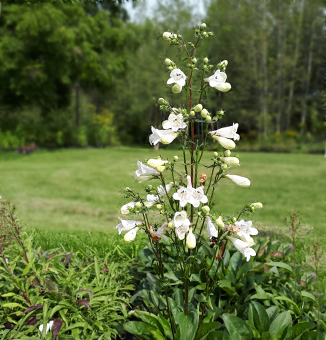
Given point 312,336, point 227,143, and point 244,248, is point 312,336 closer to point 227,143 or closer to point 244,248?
point 244,248

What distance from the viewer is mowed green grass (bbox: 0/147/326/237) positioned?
4648 mm

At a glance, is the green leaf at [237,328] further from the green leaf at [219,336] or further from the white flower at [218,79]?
the white flower at [218,79]

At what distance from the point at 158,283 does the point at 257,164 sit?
733cm

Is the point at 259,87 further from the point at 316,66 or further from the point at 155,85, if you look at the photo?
the point at 155,85

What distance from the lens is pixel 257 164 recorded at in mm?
8586

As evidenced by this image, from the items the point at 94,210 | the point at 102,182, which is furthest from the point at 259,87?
the point at 94,210

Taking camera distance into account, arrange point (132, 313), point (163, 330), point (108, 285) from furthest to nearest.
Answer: point (108, 285)
point (132, 313)
point (163, 330)

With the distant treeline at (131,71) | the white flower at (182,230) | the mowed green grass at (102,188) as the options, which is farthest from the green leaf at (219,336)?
the distant treeline at (131,71)

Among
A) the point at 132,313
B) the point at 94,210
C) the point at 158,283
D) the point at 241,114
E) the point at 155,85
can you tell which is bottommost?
the point at 94,210

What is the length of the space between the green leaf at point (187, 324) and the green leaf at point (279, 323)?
34 cm

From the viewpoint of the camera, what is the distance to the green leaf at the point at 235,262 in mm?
1872

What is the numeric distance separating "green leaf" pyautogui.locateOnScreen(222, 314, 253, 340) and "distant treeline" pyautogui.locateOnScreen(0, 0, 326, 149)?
8857 millimetres

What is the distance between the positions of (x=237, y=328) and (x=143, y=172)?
767 mm

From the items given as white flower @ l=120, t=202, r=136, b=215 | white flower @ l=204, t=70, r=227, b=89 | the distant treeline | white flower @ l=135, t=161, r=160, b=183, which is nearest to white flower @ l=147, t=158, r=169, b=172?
white flower @ l=135, t=161, r=160, b=183
